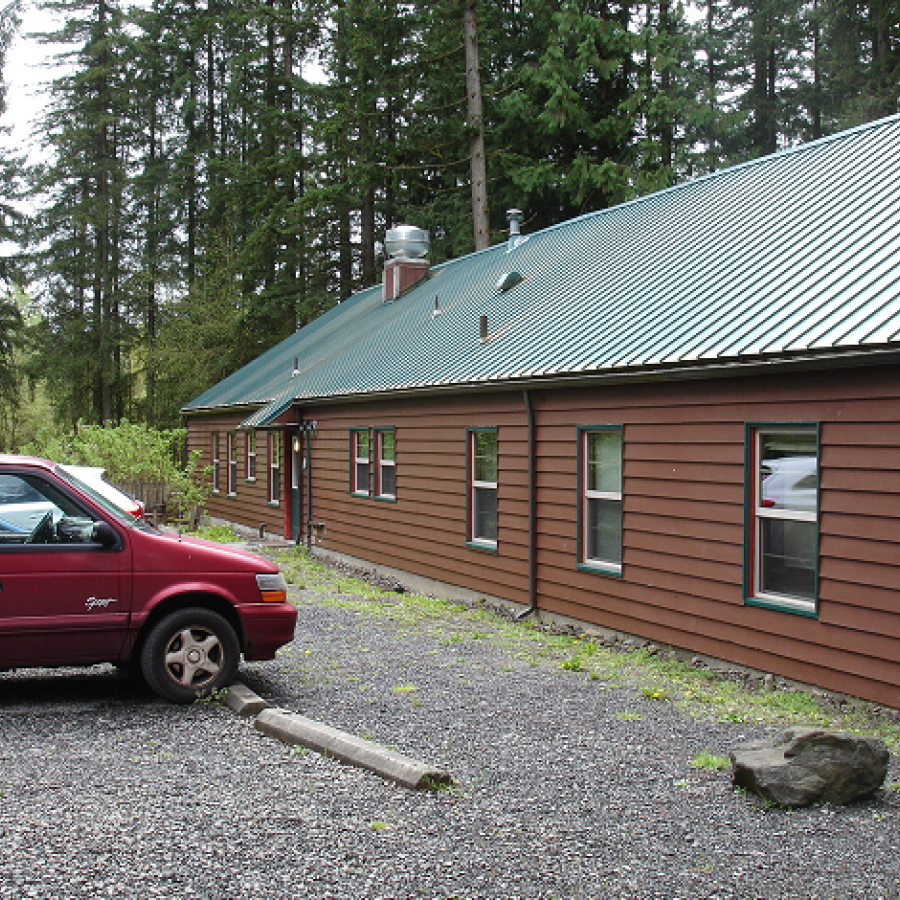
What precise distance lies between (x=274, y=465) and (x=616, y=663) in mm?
15970

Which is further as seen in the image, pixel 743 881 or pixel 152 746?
pixel 152 746

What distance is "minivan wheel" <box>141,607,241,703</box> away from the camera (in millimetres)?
7551

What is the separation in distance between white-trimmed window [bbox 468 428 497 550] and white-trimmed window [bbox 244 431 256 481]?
1285cm

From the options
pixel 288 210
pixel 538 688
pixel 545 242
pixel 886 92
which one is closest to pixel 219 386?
pixel 288 210

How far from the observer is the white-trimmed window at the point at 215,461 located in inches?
1187

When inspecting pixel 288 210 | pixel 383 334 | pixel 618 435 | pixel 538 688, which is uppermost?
pixel 288 210

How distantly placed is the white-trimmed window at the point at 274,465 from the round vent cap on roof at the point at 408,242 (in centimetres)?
554

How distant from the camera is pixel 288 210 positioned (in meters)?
33.7

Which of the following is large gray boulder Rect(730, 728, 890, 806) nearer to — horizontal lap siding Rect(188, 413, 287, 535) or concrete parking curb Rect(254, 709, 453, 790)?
concrete parking curb Rect(254, 709, 453, 790)

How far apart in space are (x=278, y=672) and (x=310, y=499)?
42.0ft

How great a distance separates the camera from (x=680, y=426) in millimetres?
10086

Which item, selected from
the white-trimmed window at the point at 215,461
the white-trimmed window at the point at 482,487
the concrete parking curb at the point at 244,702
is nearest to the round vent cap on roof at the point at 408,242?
the white-trimmed window at the point at 215,461

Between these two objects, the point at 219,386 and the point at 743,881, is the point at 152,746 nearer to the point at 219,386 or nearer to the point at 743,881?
the point at 743,881

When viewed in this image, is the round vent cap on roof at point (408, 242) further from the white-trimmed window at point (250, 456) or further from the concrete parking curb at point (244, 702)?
the concrete parking curb at point (244, 702)
